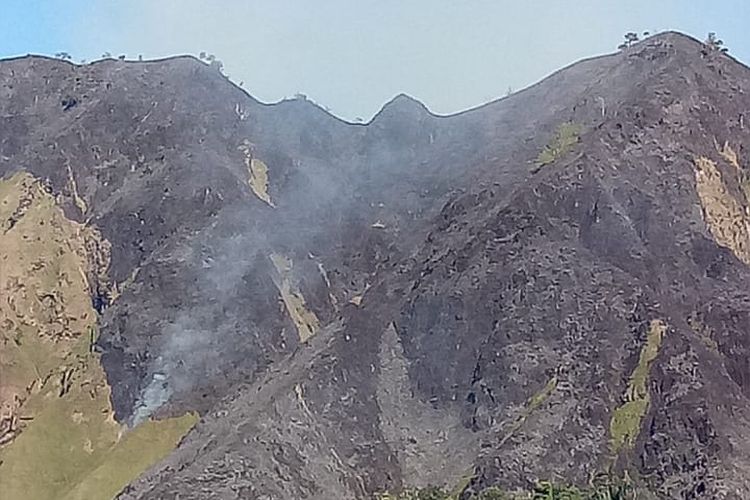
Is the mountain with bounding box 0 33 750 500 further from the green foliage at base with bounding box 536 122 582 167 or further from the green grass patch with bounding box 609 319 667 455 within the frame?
the green foliage at base with bounding box 536 122 582 167

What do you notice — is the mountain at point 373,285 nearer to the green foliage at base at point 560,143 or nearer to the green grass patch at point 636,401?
the green grass patch at point 636,401

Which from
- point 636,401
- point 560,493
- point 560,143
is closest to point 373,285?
Result: point 560,143

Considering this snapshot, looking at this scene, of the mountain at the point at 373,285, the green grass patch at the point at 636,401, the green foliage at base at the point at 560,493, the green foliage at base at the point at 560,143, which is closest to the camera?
the green foliage at base at the point at 560,493

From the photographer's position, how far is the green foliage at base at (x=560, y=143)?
481 ft

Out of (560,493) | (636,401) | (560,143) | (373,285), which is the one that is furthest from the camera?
(560,143)

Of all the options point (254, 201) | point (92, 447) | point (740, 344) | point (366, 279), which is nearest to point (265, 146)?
point (254, 201)

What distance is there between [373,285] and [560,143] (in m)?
25.3

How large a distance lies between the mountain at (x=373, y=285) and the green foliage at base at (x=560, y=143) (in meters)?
0.45

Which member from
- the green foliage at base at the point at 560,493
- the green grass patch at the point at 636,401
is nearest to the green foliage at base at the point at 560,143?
the green grass patch at the point at 636,401

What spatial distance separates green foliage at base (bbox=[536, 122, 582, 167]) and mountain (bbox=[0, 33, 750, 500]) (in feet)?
1.47

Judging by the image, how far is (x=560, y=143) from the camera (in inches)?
5925

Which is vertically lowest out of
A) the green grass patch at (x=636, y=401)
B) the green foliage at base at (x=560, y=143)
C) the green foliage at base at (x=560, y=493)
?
the green foliage at base at (x=560, y=493)

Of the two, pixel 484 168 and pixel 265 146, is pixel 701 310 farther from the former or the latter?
pixel 265 146

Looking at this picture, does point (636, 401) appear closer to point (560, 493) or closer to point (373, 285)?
point (560, 493)
